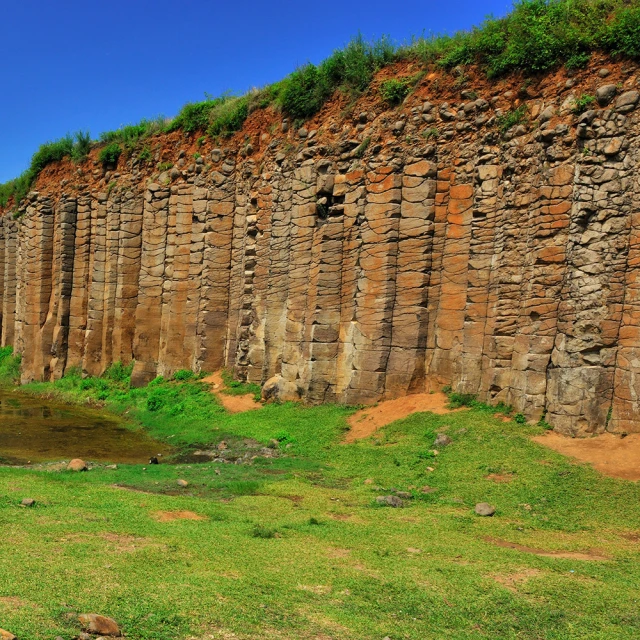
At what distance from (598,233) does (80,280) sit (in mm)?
22548

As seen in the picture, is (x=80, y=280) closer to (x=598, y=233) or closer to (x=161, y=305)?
(x=161, y=305)

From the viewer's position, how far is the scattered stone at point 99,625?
5.00 meters

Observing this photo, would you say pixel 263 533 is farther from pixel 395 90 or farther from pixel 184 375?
pixel 184 375

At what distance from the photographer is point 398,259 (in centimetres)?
1694

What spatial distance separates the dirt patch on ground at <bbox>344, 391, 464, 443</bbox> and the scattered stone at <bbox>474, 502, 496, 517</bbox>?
4718 mm

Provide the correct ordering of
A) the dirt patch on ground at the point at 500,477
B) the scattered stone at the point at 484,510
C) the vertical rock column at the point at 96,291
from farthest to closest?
the vertical rock column at the point at 96,291
the dirt patch on ground at the point at 500,477
the scattered stone at the point at 484,510

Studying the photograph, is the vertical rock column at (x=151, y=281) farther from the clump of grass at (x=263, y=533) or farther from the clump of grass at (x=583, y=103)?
the clump of grass at (x=263, y=533)

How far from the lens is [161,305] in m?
25.6

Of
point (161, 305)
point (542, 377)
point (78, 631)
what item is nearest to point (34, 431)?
point (161, 305)

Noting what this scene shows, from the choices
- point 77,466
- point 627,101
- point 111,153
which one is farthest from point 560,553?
point 111,153

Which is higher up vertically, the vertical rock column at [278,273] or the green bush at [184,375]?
the vertical rock column at [278,273]

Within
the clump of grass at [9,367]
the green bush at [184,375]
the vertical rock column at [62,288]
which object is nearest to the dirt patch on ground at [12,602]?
the green bush at [184,375]

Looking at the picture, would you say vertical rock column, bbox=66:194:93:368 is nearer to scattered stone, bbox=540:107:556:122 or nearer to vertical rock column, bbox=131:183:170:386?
vertical rock column, bbox=131:183:170:386

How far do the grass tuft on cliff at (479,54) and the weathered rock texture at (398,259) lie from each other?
2.42ft
